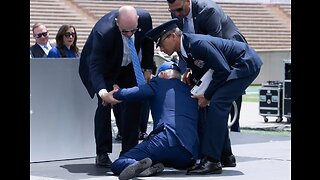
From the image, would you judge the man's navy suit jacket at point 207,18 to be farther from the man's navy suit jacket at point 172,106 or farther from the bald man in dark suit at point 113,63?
the man's navy suit jacket at point 172,106

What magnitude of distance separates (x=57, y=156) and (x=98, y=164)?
0.75 metres

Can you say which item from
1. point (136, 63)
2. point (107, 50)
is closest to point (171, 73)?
point (136, 63)

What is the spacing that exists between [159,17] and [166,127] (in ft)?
81.8

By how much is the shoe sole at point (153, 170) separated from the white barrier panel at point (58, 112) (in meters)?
1.76

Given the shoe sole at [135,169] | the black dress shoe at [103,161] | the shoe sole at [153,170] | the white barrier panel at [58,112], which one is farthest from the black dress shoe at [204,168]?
the white barrier panel at [58,112]

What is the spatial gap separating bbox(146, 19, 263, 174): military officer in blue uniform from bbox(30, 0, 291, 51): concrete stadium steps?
818 inches

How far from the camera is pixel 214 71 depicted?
838 centimetres

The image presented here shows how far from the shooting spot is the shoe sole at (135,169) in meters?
7.93

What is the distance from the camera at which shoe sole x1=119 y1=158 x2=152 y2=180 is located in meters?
7.93

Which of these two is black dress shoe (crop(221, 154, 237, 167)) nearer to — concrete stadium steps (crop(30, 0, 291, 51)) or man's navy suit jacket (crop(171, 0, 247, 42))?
man's navy suit jacket (crop(171, 0, 247, 42))

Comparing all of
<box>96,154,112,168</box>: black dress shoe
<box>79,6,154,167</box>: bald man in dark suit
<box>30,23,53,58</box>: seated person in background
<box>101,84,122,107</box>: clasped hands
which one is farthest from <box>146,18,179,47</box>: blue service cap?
<box>30,23,53,58</box>: seated person in background

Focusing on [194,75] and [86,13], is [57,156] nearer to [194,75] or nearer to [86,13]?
[194,75]
